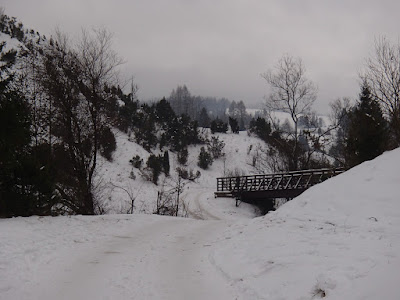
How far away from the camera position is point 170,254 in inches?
319

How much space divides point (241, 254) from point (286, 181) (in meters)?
16.6

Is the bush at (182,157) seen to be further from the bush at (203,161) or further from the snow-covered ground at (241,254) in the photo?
the snow-covered ground at (241,254)

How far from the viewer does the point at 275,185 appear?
24.1 meters

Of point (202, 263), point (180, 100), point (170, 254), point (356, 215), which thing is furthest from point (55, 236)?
point (180, 100)

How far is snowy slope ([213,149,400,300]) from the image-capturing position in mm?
4469

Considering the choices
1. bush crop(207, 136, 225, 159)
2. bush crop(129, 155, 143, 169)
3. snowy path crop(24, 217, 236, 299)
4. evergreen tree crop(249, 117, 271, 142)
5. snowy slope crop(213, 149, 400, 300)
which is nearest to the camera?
snowy slope crop(213, 149, 400, 300)

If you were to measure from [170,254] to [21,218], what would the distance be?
4744 millimetres

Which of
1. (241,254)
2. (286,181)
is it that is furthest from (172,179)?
(241,254)

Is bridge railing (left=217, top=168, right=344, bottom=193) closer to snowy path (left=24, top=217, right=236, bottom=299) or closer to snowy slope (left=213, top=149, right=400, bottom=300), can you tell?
snowy slope (left=213, top=149, right=400, bottom=300)

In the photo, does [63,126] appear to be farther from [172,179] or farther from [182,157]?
[182,157]

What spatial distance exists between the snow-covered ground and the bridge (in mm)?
9571

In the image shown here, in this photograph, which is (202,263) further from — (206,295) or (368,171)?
(368,171)

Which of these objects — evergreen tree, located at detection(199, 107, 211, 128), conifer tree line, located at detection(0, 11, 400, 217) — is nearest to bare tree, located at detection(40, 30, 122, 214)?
conifer tree line, located at detection(0, 11, 400, 217)

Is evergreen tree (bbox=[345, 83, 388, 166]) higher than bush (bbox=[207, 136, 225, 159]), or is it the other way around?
bush (bbox=[207, 136, 225, 159])
